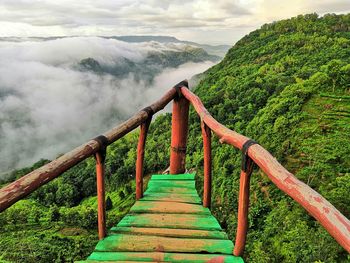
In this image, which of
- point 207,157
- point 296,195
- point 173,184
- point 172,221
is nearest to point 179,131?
point 173,184

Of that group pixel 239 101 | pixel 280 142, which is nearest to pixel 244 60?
pixel 239 101

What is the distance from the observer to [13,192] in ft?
5.35

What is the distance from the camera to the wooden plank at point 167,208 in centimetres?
323

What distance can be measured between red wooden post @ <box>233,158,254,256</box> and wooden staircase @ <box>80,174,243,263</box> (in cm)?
8

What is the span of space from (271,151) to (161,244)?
2864 centimetres

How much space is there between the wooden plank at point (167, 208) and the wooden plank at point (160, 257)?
2.46 ft

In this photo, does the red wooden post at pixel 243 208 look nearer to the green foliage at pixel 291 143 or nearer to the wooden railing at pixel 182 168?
the wooden railing at pixel 182 168

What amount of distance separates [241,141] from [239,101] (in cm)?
4982

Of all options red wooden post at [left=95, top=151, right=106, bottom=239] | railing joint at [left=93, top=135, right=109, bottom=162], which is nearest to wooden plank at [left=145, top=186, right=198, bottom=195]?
red wooden post at [left=95, top=151, right=106, bottom=239]

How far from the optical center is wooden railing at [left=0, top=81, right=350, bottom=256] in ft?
4.87

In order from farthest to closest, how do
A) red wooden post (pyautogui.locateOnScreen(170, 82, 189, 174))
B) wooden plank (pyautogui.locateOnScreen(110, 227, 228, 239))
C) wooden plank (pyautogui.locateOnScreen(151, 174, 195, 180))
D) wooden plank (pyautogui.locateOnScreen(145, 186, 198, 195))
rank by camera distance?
red wooden post (pyautogui.locateOnScreen(170, 82, 189, 174)) < wooden plank (pyautogui.locateOnScreen(151, 174, 195, 180)) < wooden plank (pyautogui.locateOnScreen(145, 186, 198, 195)) < wooden plank (pyautogui.locateOnScreen(110, 227, 228, 239))

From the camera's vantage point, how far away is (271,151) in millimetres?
30000

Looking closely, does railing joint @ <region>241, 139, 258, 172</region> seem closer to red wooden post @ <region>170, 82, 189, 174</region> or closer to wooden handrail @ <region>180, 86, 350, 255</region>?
wooden handrail @ <region>180, 86, 350, 255</region>

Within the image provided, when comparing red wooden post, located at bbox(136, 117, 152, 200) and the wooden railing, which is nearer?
the wooden railing
